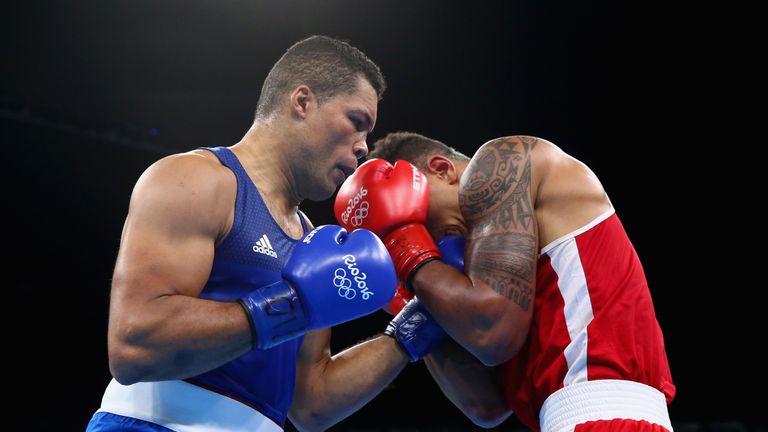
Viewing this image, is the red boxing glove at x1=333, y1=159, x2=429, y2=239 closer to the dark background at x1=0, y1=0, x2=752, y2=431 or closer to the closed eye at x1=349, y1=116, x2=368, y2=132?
the closed eye at x1=349, y1=116, x2=368, y2=132

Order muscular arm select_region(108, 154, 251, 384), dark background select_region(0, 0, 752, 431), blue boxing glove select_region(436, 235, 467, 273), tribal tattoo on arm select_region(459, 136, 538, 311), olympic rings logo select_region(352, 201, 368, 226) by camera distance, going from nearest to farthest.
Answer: muscular arm select_region(108, 154, 251, 384)
tribal tattoo on arm select_region(459, 136, 538, 311)
blue boxing glove select_region(436, 235, 467, 273)
olympic rings logo select_region(352, 201, 368, 226)
dark background select_region(0, 0, 752, 431)

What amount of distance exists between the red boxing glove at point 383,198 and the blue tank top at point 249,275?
0.37 metres

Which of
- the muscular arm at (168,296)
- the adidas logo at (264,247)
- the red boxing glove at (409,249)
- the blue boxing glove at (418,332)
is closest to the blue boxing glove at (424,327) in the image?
the blue boxing glove at (418,332)

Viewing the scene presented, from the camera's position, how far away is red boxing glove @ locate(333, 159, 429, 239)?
2473 mm

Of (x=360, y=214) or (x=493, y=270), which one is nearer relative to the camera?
(x=493, y=270)

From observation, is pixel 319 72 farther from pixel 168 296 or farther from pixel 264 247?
pixel 168 296

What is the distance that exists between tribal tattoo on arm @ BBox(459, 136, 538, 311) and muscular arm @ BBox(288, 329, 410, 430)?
65 cm

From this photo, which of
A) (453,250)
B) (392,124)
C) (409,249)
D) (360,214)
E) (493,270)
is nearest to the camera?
(493,270)

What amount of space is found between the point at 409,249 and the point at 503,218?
1.12ft

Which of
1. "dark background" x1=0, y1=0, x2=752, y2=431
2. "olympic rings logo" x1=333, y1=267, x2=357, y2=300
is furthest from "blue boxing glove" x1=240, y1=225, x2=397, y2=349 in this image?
"dark background" x1=0, y1=0, x2=752, y2=431

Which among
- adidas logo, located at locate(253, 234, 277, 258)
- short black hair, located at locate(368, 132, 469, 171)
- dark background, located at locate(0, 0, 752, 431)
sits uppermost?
short black hair, located at locate(368, 132, 469, 171)

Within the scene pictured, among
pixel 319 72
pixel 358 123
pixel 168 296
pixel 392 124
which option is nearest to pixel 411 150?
pixel 358 123

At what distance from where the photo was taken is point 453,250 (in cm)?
247

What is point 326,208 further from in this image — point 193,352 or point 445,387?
point 193,352
